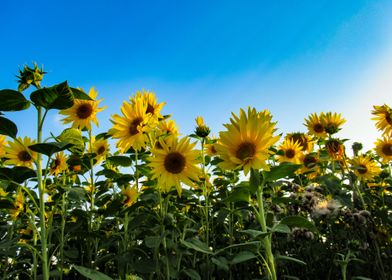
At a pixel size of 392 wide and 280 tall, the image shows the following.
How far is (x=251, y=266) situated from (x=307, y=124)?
7.33 feet

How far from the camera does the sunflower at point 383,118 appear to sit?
4.36 meters

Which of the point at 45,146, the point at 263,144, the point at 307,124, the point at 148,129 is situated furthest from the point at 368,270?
the point at 45,146

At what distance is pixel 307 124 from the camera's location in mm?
5395

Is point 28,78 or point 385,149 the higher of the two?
point 385,149

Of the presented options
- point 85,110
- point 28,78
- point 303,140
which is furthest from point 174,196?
point 303,140

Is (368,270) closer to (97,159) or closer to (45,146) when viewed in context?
(97,159)

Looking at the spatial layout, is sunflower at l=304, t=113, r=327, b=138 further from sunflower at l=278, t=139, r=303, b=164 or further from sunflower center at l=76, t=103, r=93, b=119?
sunflower center at l=76, t=103, r=93, b=119

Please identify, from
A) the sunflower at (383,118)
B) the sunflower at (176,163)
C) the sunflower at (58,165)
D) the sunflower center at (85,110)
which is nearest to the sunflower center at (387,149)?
the sunflower at (383,118)

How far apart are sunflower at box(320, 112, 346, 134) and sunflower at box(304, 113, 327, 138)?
393 mm

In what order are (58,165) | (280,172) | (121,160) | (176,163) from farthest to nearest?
(58,165)
(121,160)
(176,163)
(280,172)

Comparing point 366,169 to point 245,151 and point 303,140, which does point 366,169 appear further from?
point 245,151

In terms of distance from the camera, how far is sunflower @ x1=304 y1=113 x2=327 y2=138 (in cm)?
517

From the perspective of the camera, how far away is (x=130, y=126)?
10.5ft

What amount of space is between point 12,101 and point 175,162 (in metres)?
1.34
